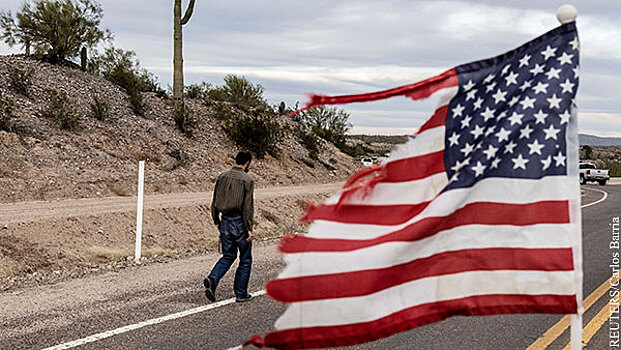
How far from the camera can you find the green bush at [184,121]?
28.8m

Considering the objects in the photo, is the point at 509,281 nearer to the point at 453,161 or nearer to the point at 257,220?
the point at 453,161

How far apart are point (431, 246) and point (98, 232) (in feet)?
43.2

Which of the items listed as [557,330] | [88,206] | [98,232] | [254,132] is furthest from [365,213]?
[254,132]

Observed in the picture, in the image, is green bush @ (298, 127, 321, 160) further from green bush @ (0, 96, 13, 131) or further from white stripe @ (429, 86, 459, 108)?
white stripe @ (429, 86, 459, 108)

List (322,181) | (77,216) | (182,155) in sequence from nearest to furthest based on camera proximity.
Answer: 1. (77,216)
2. (182,155)
3. (322,181)

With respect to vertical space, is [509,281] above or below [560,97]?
below

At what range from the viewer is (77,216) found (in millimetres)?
15664

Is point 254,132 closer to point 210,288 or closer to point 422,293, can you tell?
point 210,288

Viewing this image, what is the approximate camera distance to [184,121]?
29000mm

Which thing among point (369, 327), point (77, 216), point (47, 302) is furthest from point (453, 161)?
point (77, 216)

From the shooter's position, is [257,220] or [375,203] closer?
[375,203]

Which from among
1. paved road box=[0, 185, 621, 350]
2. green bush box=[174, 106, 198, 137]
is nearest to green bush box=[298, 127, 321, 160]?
green bush box=[174, 106, 198, 137]

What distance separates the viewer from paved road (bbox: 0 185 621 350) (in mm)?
6695

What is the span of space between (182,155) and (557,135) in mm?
23368
